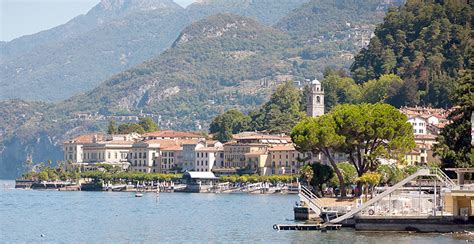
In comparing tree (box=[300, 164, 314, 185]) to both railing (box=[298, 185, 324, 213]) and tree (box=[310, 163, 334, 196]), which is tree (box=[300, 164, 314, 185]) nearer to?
tree (box=[310, 163, 334, 196])

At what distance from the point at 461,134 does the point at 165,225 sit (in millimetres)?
20308

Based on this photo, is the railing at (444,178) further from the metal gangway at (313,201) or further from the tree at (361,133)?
the tree at (361,133)

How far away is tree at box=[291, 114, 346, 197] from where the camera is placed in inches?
3816

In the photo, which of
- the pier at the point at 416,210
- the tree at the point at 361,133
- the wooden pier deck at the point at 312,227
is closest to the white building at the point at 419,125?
the tree at the point at 361,133

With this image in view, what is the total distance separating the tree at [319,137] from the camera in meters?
96.9

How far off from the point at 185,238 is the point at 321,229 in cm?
760

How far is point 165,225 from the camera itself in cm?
9875

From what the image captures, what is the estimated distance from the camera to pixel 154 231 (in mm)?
91938

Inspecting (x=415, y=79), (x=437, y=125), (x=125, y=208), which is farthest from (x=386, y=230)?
(x=415, y=79)

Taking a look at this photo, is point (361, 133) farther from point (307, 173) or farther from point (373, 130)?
point (307, 173)

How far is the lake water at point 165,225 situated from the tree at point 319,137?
5008 millimetres

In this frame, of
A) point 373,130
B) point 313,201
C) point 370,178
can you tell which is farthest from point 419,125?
point 313,201

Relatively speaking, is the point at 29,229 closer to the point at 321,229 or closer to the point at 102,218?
the point at 102,218

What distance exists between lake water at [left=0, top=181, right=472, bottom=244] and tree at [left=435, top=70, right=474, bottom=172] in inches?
448
